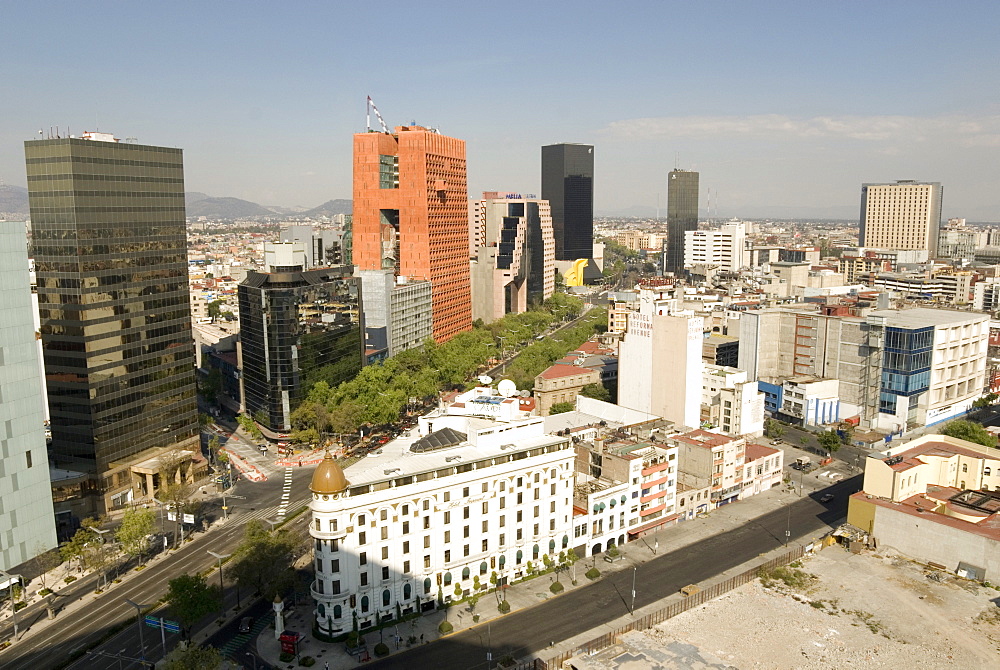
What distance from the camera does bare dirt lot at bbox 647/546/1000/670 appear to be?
59.4 metres

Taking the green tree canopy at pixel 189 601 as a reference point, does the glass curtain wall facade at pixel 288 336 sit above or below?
above

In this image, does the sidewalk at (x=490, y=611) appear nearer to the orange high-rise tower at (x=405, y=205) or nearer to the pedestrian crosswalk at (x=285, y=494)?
the pedestrian crosswalk at (x=285, y=494)

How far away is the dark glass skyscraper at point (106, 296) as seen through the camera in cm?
8150

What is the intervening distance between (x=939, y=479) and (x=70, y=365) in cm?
9764

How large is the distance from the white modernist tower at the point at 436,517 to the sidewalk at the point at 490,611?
129 cm

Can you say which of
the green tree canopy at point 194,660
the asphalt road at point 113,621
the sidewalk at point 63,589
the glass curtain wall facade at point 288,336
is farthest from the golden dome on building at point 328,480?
the glass curtain wall facade at point 288,336

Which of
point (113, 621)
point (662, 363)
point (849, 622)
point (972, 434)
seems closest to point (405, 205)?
point (662, 363)

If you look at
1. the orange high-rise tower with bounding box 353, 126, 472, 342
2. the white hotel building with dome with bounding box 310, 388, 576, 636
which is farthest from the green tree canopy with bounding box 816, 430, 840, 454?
the orange high-rise tower with bounding box 353, 126, 472, 342

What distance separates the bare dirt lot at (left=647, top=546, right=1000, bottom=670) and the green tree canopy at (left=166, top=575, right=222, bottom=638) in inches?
1393

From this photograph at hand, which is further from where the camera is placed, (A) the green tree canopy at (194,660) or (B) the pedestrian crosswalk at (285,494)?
(B) the pedestrian crosswalk at (285,494)

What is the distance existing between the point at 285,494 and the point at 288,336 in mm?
24966

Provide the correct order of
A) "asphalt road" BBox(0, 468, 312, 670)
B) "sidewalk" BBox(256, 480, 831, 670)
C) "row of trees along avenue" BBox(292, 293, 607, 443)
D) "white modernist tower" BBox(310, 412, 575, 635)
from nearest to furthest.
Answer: "asphalt road" BBox(0, 468, 312, 670)
"sidewalk" BBox(256, 480, 831, 670)
"white modernist tower" BBox(310, 412, 575, 635)
"row of trees along avenue" BBox(292, 293, 607, 443)

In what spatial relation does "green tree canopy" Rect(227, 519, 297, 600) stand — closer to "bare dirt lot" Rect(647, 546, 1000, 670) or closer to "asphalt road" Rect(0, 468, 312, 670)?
"asphalt road" Rect(0, 468, 312, 670)

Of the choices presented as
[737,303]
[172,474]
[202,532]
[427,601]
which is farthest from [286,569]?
[737,303]
